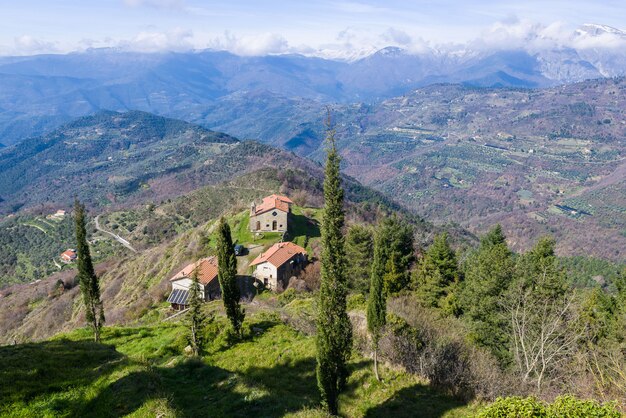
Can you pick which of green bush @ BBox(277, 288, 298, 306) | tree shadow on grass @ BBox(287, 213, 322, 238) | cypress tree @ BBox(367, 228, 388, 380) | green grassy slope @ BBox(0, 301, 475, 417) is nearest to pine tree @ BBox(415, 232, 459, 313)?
green bush @ BBox(277, 288, 298, 306)

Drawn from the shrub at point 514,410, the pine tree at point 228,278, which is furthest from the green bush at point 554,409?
the pine tree at point 228,278

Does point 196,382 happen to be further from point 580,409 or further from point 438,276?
point 438,276

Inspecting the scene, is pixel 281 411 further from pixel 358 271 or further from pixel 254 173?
pixel 254 173

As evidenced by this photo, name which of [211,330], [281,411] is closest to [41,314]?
[211,330]

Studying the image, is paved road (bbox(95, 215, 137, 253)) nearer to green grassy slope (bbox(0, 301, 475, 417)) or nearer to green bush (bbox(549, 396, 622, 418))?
→ green grassy slope (bbox(0, 301, 475, 417))

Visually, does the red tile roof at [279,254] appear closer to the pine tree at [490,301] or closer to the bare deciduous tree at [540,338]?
the pine tree at [490,301]

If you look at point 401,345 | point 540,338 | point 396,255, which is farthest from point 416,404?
point 396,255
